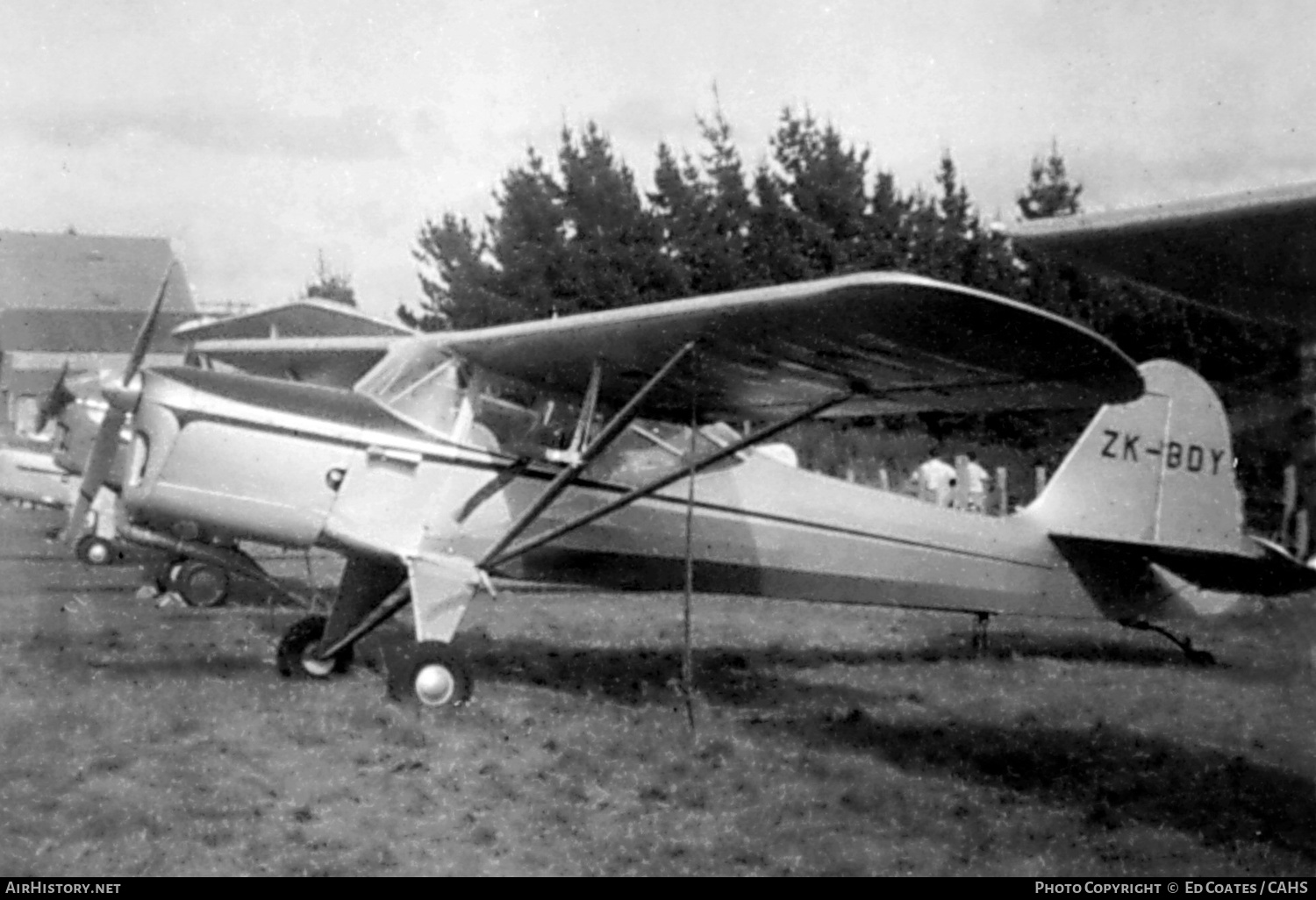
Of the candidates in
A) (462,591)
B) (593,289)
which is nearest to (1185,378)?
(462,591)

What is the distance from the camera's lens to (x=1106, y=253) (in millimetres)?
3336

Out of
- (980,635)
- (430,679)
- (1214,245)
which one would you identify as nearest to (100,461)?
(430,679)

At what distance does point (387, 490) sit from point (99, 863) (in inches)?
118

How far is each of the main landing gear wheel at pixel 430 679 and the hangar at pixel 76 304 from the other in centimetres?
2961

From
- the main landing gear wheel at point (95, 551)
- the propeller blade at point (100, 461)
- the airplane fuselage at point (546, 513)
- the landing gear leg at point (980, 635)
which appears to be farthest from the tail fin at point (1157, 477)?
the main landing gear wheel at point (95, 551)

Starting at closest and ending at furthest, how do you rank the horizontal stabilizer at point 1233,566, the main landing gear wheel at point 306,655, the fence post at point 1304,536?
the fence post at point 1304,536 < the horizontal stabilizer at point 1233,566 < the main landing gear wheel at point 306,655

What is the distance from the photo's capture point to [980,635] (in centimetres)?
892

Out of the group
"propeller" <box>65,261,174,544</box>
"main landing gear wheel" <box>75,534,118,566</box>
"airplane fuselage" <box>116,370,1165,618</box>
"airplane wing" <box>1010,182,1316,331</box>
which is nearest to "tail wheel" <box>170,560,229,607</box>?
"propeller" <box>65,261,174,544</box>

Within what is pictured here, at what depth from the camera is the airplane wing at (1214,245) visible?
2.95 metres

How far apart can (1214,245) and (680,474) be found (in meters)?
3.66

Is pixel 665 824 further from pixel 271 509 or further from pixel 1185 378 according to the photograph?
pixel 1185 378

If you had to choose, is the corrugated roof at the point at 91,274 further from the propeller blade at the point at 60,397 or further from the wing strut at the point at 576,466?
the wing strut at the point at 576,466

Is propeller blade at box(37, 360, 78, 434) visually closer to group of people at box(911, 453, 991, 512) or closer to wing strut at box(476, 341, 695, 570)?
wing strut at box(476, 341, 695, 570)

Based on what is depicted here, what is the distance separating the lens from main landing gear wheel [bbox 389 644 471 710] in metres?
6.43
